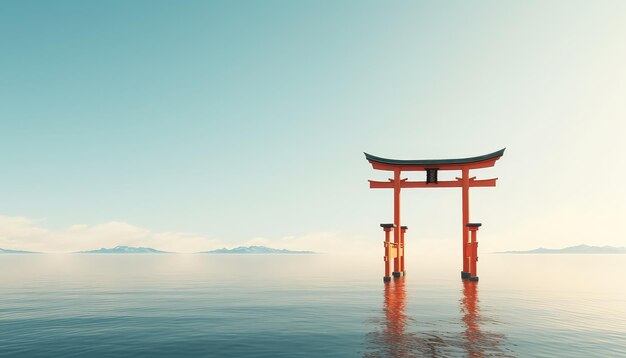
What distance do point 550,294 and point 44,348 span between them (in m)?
18.4

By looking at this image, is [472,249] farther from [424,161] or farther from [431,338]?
[431,338]

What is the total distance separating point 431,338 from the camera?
890 centimetres

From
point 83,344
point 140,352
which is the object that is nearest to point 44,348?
point 83,344

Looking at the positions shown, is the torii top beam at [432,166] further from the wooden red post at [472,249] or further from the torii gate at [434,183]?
the wooden red post at [472,249]

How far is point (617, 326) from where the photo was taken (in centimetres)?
1132

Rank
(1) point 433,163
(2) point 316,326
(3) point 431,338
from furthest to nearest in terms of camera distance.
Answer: (1) point 433,163 → (2) point 316,326 → (3) point 431,338

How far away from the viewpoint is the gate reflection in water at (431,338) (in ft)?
25.5

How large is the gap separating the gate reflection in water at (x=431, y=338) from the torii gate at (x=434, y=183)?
385 inches

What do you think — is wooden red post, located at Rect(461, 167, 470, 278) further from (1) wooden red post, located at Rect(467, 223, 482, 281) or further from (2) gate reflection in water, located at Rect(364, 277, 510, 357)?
(2) gate reflection in water, located at Rect(364, 277, 510, 357)

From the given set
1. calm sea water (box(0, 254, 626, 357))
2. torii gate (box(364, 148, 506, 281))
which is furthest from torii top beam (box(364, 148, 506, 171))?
A: calm sea water (box(0, 254, 626, 357))

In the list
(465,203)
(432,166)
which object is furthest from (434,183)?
Answer: (465,203)

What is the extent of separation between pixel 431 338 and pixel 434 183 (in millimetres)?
15203

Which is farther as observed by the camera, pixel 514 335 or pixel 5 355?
pixel 514 335

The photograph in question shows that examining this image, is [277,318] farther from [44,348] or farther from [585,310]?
[585,310]
